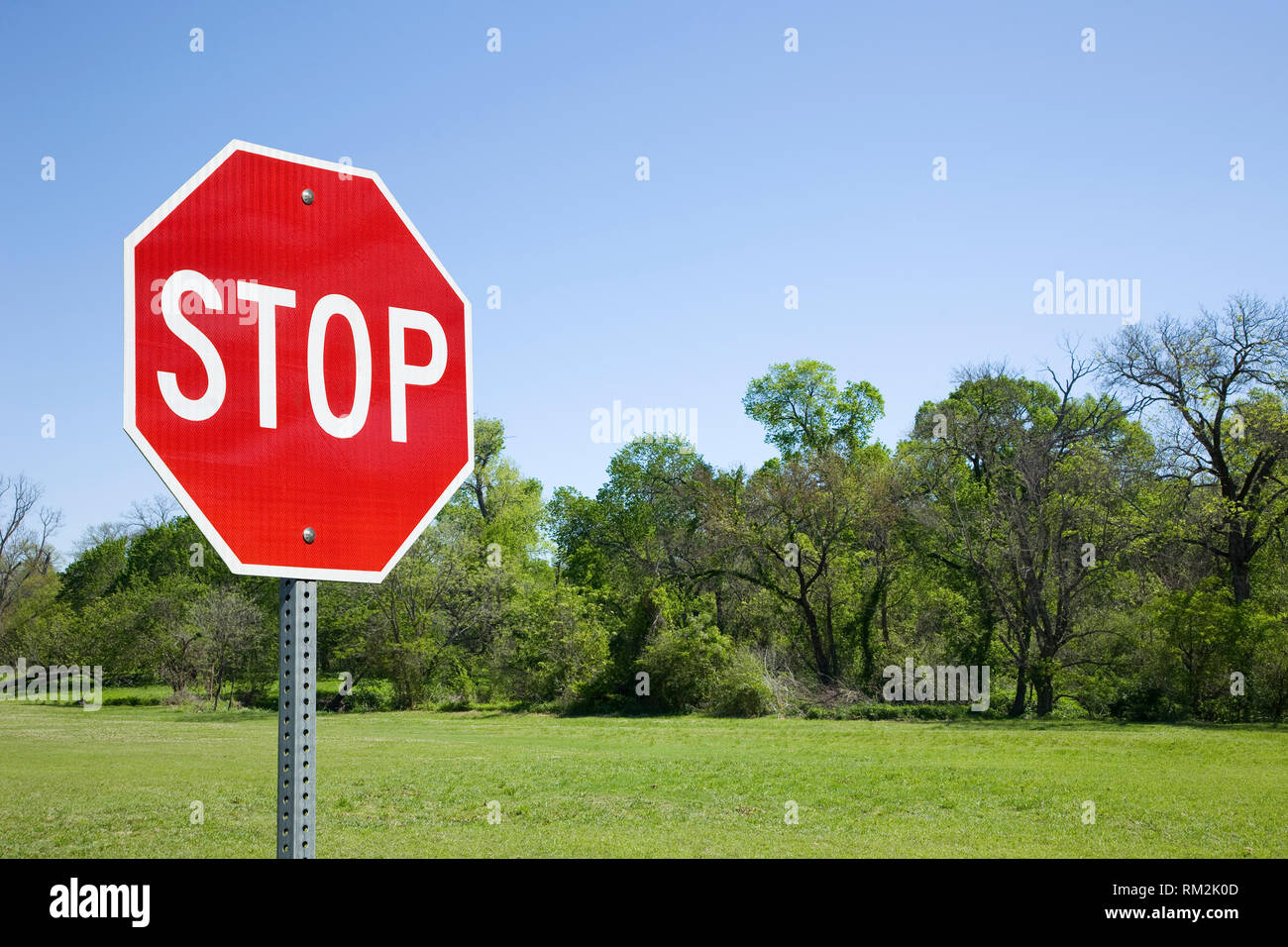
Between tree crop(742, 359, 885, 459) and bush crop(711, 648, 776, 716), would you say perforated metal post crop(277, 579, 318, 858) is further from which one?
tree crop(742, 359, 885, 459)

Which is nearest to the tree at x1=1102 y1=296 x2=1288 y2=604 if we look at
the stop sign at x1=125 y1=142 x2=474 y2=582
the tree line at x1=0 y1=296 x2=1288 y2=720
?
the tree line at x1=0 y1=296 x2=1288 y2=720

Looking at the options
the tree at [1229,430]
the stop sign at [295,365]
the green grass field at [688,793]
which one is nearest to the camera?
the stop sign at [295,365]

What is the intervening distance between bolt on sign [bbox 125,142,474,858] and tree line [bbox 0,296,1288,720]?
33710mm

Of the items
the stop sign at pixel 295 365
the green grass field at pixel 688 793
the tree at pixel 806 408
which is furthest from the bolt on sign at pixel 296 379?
the tree at pixel 806 408

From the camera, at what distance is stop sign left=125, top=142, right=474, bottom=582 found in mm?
1928

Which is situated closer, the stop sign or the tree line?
the stop sign

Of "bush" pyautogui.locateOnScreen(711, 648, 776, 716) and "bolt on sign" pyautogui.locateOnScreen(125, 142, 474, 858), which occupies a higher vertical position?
"bolt on sign" pyautogui.locateOnScreen(125, 142, 474, 858)

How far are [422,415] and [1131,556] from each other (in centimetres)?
3836

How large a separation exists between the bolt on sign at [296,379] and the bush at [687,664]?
38.5m

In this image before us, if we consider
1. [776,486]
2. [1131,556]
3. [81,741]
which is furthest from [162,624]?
[1131,556]

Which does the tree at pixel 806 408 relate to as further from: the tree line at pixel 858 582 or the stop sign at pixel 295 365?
the stop sign at pixel 295 365

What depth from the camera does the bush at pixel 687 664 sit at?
40.2 meters

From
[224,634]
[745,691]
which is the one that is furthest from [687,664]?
[224,634]

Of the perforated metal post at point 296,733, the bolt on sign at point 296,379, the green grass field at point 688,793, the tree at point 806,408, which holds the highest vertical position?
the tree at point 806,408
